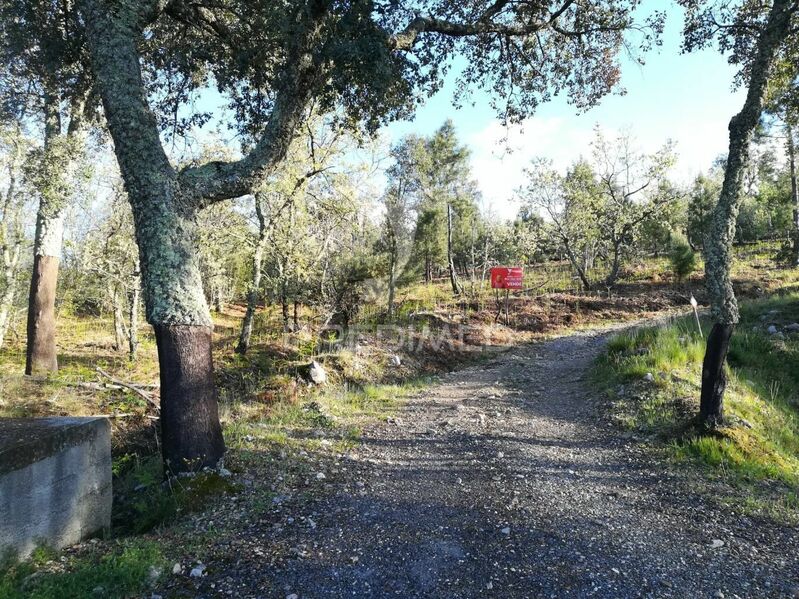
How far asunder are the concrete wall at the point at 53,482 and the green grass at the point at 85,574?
175 mm

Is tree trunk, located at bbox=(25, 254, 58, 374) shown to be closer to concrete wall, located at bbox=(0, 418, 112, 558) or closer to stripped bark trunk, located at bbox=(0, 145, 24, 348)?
stripped bark trunk, located at bbox=(0, 145, 24, 348)

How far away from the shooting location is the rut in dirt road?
289cm

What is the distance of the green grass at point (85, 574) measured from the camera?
8.69ft

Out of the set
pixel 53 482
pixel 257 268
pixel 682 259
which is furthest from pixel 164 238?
pixel 682 259

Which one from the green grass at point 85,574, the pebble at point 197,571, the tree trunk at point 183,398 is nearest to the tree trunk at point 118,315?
the tree trunk at point 183,398

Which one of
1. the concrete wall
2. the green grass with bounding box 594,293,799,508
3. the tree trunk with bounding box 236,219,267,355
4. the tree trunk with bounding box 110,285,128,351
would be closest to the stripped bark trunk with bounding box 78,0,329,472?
the concrete wall

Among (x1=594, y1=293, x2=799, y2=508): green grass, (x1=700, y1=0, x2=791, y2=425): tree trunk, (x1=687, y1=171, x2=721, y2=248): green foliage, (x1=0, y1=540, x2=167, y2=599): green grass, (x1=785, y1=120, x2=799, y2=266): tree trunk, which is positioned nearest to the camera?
(x1=0, y1=540, x2=167, y2=599): green grass

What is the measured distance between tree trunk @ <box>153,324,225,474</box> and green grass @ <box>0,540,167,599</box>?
118cm

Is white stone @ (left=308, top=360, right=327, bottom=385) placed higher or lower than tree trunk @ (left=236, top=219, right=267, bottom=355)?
lower

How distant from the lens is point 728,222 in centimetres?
516

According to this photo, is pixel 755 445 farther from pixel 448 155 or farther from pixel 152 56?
pixel 448 155

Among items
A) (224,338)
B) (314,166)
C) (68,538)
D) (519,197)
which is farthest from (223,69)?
(519,197)

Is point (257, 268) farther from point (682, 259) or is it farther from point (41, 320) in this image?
point (682, 259)

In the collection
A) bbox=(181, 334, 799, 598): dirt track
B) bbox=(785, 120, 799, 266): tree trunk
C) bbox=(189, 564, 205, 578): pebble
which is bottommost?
bbox=(181, 334, 799, 598): dirt track
